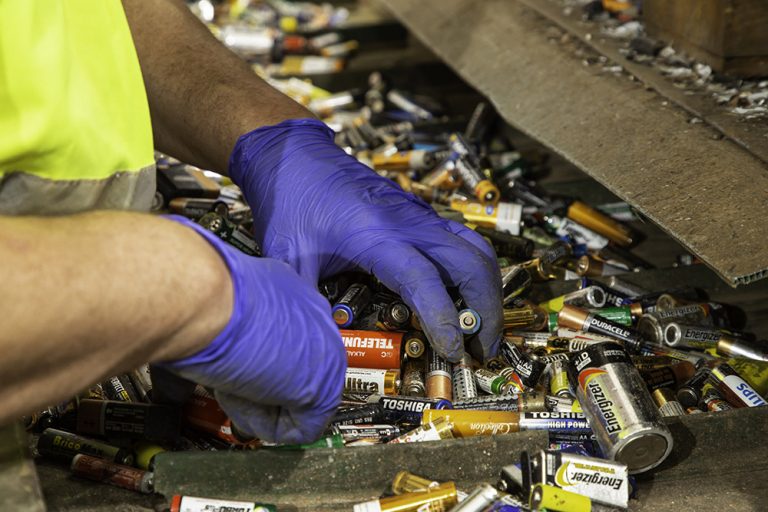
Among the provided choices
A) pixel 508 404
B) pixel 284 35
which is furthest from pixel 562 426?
pixel 284 35

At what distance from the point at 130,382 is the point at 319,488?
3.58ft

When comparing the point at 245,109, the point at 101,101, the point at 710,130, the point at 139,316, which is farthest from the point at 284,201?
the point at 710,130

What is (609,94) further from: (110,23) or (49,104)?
(49,104)

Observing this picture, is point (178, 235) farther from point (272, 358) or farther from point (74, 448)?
point (74, 448)

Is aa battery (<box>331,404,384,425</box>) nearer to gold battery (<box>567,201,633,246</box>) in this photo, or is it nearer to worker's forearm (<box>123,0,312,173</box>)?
worker's forearm (<box>123,0,312,173</box>)

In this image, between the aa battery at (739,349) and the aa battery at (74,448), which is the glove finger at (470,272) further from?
the aa battery at (74,448)

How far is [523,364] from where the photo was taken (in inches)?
158

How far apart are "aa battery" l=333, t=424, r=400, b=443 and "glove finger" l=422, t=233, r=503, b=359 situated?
23.6 inches

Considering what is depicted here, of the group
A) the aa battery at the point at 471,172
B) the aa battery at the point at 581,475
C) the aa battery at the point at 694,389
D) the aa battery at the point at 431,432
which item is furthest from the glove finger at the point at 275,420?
the aa battery at the point at 471,172

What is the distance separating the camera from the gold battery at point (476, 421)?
3496 millimetres

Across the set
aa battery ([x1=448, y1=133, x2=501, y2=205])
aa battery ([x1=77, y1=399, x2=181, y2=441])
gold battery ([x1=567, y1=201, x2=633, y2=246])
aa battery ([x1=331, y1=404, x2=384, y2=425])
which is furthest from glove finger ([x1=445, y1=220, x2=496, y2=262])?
gold battery ([x1=567, y1=201, x2=633, y2=246])

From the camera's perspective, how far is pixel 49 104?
2879 mm

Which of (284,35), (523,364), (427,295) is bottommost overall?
(284,35)

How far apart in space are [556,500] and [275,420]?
99 cm
